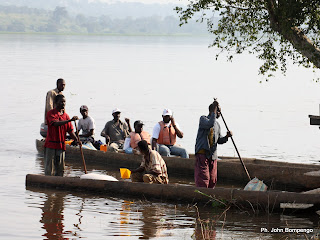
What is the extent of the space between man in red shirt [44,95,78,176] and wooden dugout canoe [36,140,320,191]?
281 cm

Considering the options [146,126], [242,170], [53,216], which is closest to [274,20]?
[242,170]

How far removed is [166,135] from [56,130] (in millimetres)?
2933

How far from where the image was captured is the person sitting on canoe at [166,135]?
13.2 metres

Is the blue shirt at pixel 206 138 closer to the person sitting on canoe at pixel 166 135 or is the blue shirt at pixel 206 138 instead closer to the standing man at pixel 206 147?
the standing man at pixel 206 147

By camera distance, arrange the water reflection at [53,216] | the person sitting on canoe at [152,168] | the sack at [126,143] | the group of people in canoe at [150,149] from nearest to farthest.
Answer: the water reflection at [53,216] → the group of people in canoe at [150,149] → the person sitting on canoe at [152,168] → the sack at [126,143]

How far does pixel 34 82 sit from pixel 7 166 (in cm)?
2507

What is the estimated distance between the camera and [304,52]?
13.0 metres

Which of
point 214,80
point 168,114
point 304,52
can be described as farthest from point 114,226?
point 214,80

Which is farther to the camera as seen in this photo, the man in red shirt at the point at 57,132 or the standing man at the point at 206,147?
the man in red shirt at the point at 57,132

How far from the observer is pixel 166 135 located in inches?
527

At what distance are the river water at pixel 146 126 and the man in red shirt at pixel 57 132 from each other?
0.68 meters

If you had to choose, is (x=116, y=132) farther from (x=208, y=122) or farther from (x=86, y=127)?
(x=208, y=122)

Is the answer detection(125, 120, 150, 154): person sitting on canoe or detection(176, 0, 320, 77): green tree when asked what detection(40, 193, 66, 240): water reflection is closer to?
detection(125, 120, 150, 154): person sitting on canoe

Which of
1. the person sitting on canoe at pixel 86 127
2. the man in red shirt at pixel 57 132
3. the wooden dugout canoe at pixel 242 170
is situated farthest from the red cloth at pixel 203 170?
the person sitting on canoe at pixel 86 127
